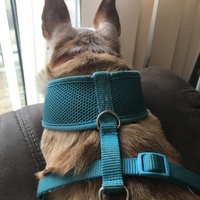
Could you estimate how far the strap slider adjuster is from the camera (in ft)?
Answer: 1.73

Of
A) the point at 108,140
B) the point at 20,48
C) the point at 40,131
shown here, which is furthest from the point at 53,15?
the point at 108,140

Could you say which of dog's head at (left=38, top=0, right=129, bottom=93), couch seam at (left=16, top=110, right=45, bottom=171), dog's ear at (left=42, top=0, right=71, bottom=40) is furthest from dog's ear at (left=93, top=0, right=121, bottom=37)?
couch seam at (left=16, top=110, right=45, bottom=171)

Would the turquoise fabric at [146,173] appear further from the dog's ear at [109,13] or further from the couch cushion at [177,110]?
the dog's ear at [109,13]

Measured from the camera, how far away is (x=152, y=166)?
0.53 m

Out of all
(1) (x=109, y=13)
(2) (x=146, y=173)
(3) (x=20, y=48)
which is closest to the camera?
(2) (x=146, y=173)

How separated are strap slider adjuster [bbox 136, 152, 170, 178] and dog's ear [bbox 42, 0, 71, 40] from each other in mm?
537

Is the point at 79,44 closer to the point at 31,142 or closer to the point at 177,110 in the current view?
the point at 31,142

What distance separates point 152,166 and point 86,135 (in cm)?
Answer: 17

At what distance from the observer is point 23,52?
1.03 meters

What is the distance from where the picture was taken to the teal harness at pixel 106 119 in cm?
53

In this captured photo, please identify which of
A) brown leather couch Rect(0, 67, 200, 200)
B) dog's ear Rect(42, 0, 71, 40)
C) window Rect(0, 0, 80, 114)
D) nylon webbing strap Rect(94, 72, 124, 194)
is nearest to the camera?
nylon webbing strap Rect(94, 72, 124, 194)

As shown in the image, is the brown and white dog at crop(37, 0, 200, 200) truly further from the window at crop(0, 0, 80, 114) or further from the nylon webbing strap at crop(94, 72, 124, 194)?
the window at crop(0, 0, 80, 114)

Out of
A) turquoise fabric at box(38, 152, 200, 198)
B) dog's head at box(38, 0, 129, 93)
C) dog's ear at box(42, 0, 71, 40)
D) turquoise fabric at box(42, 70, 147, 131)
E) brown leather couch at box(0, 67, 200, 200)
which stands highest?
dog's ear at box(42, 0, 71, 40)

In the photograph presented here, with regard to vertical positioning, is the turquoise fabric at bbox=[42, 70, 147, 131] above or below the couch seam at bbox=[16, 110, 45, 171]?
above
